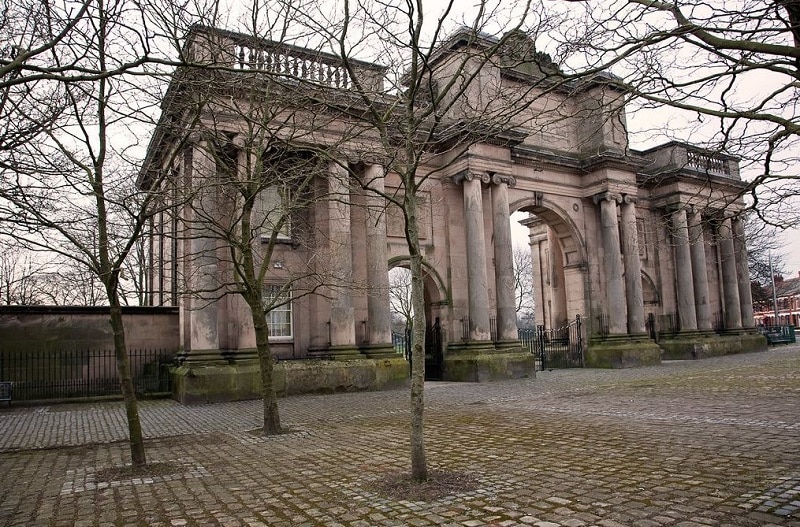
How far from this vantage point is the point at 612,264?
25.1 meters

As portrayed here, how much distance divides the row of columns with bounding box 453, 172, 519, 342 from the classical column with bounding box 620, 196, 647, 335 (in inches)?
263

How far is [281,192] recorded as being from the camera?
36.9 ft

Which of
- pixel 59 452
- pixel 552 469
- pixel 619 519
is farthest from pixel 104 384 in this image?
pixel 619 519

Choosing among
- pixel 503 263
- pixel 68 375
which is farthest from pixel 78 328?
pixel 503 263

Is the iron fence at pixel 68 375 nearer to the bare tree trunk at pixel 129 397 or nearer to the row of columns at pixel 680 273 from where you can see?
the bare tree trunk at pixel 129 397

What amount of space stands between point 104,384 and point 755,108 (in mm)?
18142

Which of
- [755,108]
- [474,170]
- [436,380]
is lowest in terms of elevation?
[436,380]

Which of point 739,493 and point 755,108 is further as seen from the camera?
point 755,108

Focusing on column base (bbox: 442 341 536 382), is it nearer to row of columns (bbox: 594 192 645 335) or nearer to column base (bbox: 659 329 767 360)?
row of columns (bbox: 594 192 645 335)

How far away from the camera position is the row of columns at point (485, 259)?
817 inches

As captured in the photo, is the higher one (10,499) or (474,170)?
(474,170)

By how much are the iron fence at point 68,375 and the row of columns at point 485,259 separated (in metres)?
10.1

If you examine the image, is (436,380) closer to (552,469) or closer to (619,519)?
(552,469)

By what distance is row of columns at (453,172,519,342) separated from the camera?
20750 mm
